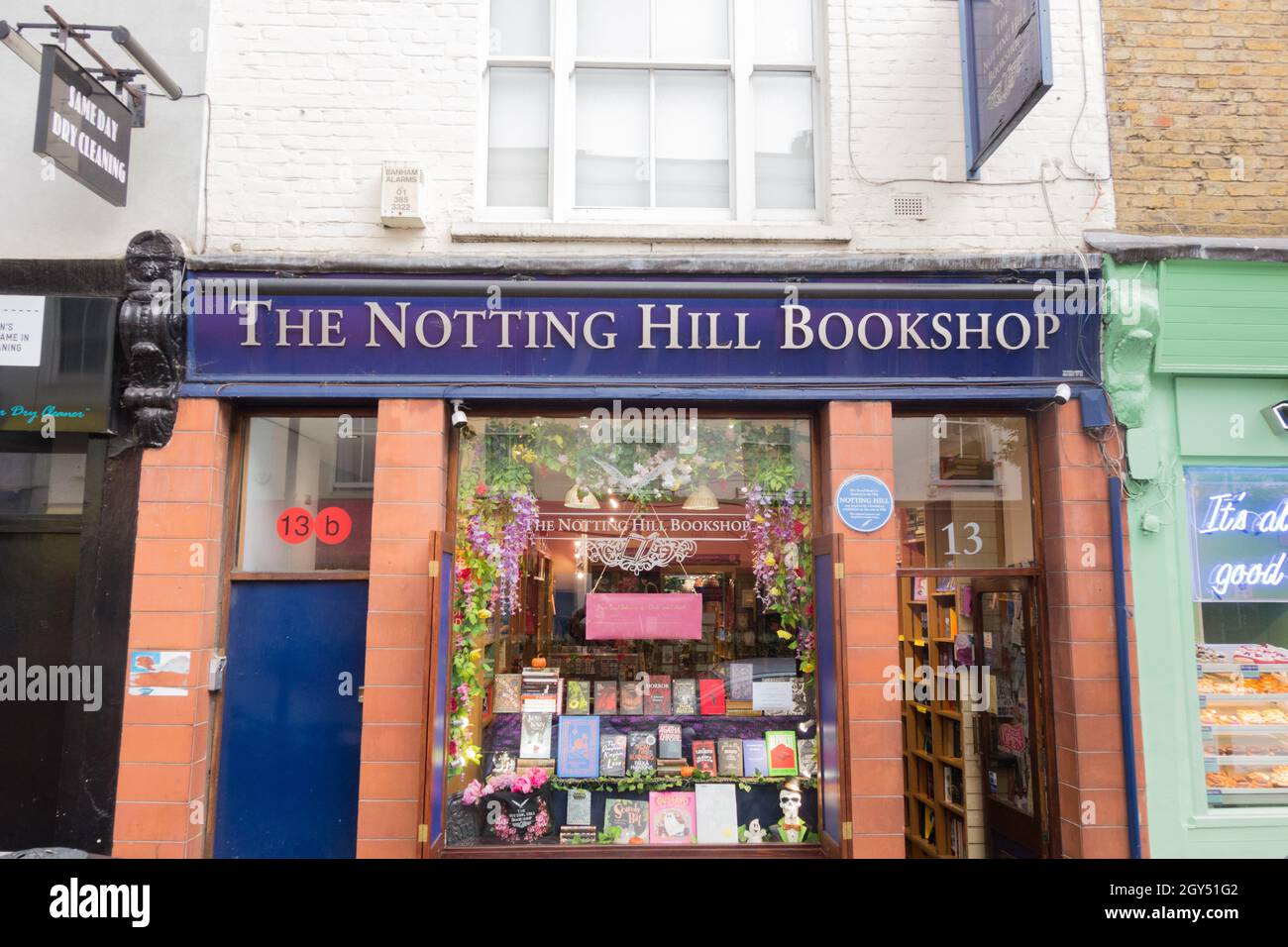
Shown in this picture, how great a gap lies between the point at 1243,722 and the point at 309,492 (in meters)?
6.29

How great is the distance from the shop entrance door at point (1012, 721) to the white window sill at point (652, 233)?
8.99ft

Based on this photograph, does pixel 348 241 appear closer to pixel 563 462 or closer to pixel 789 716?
pixel 563 462

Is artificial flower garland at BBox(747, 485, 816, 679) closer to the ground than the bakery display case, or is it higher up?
higher up

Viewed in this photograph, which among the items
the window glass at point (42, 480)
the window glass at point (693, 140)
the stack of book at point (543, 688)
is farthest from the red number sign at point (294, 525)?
the window glass at point (693, 140)

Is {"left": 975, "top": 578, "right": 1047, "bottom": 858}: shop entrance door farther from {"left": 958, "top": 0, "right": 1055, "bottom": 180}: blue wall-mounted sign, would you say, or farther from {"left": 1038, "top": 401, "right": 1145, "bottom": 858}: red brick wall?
{"left": 958, "top": 0, "right": 1055, "bottom": 180}: blue wall-mounted sign

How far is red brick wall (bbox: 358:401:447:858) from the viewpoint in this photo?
192 inches

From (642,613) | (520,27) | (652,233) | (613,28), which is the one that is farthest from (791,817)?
(520,27)

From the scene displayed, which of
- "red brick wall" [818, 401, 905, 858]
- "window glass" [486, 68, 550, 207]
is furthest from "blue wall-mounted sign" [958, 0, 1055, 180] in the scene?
"window glass" [486, 68, 550, 207]

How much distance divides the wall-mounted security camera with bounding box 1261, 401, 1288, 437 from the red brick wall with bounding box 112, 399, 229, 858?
681cm

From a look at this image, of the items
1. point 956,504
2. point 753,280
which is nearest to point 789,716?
point 956,504

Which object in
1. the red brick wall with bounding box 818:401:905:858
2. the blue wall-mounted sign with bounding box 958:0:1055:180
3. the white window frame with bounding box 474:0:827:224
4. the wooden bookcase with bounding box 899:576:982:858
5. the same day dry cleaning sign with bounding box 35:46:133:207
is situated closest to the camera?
the same day dry cleaning sign with bounding box 35:46:133:207

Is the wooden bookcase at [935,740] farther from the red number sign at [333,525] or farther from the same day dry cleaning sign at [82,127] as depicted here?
the same day dry cleaning sign at [82,127]

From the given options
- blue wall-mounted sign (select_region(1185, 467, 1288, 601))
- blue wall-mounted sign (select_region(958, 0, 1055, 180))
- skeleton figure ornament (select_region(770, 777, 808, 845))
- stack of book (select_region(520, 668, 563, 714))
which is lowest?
skeleton figure ornament (select_region(770, 777, 808, 845))

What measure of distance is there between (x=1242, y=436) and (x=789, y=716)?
3.48 meters
